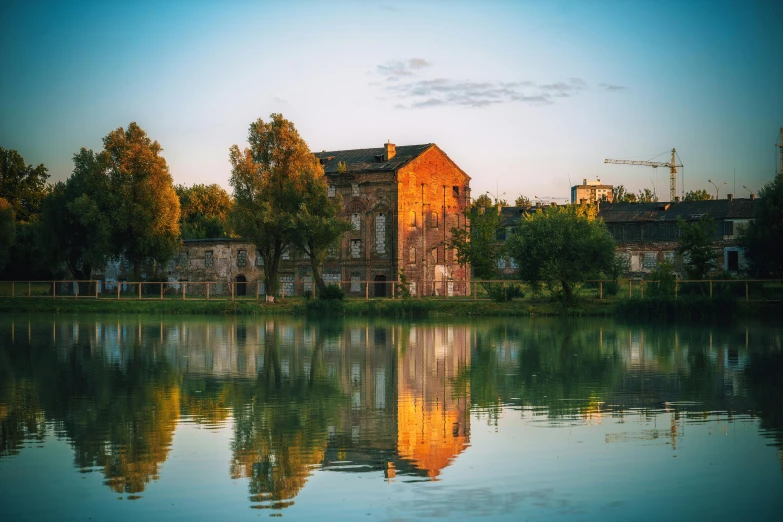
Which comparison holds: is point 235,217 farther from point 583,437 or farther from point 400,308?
point 583,437

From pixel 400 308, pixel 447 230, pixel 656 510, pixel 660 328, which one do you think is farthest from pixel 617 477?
pixel 447 230

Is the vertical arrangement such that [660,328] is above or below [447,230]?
below

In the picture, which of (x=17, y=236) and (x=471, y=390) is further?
(x=17, y=236)

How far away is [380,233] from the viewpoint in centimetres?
6631

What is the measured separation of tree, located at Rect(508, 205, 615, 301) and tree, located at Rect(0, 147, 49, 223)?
192ft

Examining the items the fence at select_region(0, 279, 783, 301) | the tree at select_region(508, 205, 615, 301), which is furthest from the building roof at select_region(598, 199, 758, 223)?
the tree at select_region(508, 205, 615, 301)

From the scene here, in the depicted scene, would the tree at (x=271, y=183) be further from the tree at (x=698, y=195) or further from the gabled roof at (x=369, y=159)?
the tree at (x=698, y=195)

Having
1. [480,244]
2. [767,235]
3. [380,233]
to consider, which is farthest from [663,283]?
[380,233]

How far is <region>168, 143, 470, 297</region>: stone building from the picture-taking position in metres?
65.8

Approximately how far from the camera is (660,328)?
40719 millimetres

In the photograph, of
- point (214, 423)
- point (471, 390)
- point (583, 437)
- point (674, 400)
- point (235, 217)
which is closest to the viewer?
point (583, 437)

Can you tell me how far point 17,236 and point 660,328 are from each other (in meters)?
55.4

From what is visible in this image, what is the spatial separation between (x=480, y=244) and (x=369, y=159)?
11.1m

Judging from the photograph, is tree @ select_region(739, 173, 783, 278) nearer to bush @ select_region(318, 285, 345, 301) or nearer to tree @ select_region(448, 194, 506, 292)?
tree @ select_region(448, 194, 506, 292)
